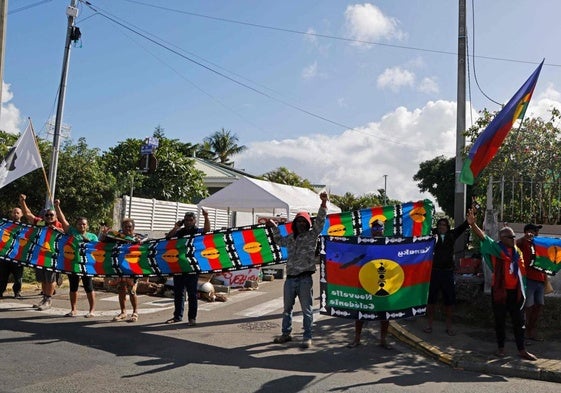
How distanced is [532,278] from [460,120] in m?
4.24

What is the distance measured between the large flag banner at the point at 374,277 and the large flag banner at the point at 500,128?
219cm

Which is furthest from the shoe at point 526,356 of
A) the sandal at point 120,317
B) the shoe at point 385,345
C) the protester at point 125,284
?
the sandal at point 120,317

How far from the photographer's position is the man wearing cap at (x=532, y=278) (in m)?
7.93

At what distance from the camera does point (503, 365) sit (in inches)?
261

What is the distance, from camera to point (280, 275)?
16.5 metres

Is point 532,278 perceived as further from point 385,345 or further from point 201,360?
point 201,360

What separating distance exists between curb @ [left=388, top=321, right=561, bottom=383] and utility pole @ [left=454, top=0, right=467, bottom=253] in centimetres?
400

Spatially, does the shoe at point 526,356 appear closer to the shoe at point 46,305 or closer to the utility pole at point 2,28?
the shoe at point 46,305

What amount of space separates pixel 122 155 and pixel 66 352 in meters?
25.7

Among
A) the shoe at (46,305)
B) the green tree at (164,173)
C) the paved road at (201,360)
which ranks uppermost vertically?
the green tree at (164,173)

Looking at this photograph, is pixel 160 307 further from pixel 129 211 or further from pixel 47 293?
pixel 129 211

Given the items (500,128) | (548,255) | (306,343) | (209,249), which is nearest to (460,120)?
(500,128)

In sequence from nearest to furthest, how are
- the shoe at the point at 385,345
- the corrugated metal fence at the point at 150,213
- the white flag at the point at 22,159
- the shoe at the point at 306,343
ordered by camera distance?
the shoe at the point at 306,343 → the shoe at the point at 385,345 → the white flag at the point at 22,159 → the corrugated metal fence at the point at 150,213

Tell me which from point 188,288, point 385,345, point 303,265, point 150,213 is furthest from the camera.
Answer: point 150,213
